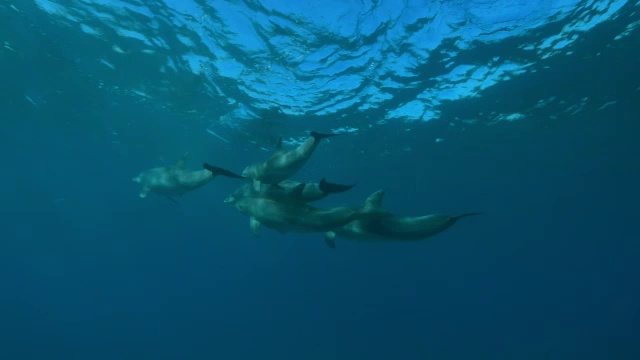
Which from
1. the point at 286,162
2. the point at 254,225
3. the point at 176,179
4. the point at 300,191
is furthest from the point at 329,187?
the point at 176,179

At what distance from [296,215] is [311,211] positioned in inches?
10.4

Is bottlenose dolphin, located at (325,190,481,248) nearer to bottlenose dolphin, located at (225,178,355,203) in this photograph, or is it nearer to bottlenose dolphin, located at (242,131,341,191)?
bottlenose dolphin, located at (225,178,355,203)

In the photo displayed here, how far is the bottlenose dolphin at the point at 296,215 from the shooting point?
5.79 m

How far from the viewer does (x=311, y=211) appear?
5.98 meters

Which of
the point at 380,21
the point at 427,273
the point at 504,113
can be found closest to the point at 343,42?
the point at 380,21

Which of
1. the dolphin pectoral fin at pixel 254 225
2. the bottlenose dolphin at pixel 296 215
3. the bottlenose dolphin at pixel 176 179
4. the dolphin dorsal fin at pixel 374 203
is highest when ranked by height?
the dolphin dorsal fin at pixel 374 203

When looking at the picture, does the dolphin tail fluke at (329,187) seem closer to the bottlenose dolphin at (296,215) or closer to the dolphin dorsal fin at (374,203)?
the bottlenose dolphin at (296,215)

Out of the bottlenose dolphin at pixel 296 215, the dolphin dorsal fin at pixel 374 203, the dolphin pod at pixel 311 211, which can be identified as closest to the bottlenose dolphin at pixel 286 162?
the dolphin pod at pixel 311 211

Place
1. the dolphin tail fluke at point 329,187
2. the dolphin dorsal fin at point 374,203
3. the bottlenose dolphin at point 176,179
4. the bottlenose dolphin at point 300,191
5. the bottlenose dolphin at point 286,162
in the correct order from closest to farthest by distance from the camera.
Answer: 1. the dolphin tail fluke at point 329,187
2. the bottlenose dolphin at point 300,191
3. the dolphin dorsal fin at point 374,203
4. the bottlenose dolphin at point 286,162
5. the bottlenose dolphin at point 176,179

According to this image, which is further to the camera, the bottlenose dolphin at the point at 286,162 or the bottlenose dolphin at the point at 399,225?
the bottlenose dolphin at the point at 286,162

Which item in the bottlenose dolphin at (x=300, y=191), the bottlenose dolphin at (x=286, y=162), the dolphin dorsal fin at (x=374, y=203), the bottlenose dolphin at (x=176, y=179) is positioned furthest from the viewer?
Result: the bottlenose dolphin at (x=176, y=179)

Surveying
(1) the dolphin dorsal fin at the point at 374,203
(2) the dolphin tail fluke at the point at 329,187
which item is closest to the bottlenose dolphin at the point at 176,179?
(2) the dolphin tail fluke at the point at 329,187

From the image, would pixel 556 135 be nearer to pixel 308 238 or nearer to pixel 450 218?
pixel 450 218

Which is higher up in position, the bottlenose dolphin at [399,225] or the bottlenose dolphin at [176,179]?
the bottlenose dolphin at [399,225]
